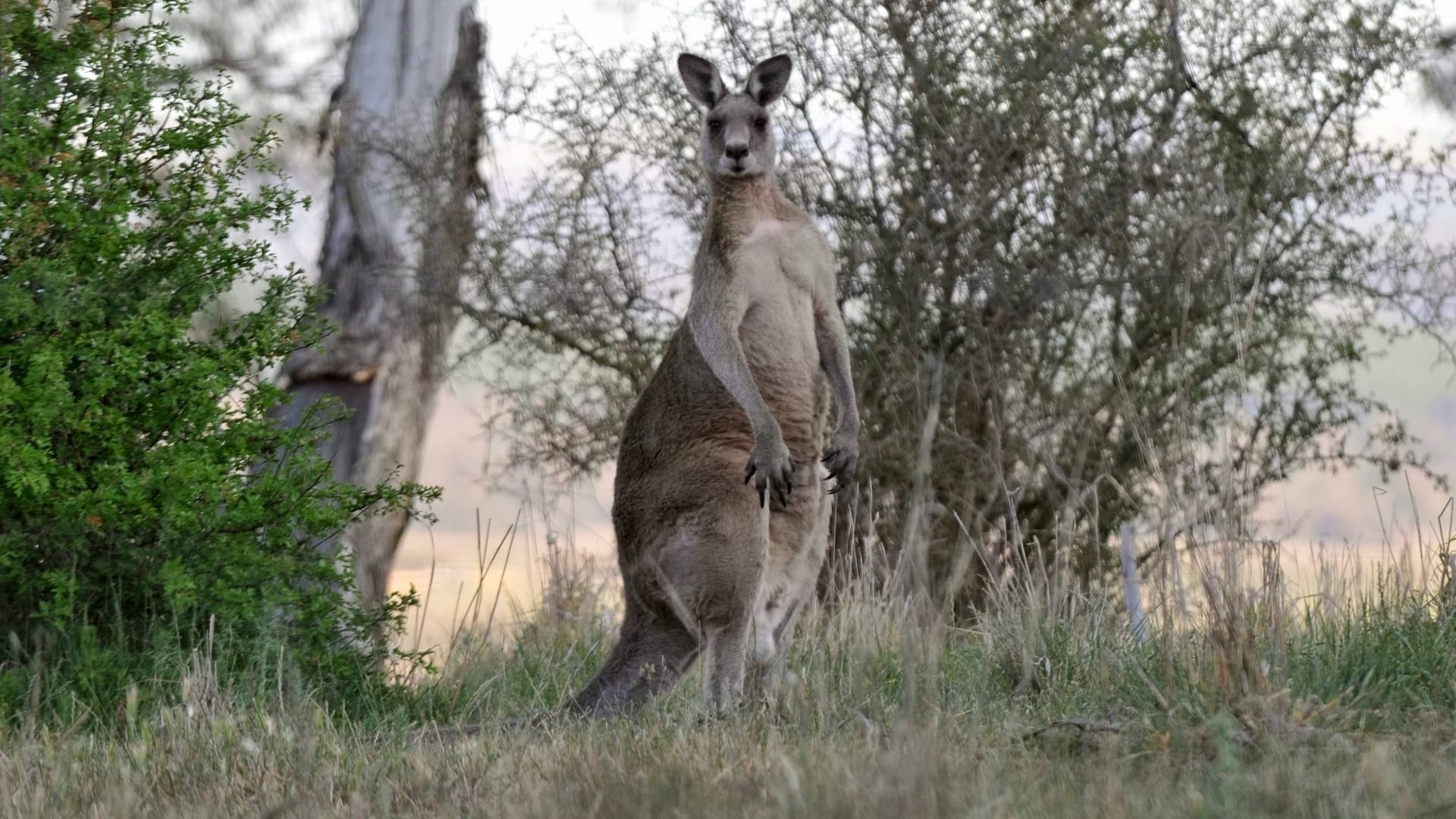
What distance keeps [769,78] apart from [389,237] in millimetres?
5772

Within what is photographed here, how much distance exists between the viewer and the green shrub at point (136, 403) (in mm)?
6223

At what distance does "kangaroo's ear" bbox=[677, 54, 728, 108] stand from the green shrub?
1.88m

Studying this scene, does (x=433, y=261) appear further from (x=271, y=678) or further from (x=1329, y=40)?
(x=1329, y=40)

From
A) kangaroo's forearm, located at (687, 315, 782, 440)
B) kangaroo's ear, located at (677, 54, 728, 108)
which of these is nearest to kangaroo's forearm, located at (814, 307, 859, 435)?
kangaroo's forearm, located at (687, 315, 782, 440)

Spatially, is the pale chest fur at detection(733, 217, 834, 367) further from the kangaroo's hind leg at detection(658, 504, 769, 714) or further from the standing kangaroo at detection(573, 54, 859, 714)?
the kangaroo's hind leg at detection(658, 504, 769, 714)

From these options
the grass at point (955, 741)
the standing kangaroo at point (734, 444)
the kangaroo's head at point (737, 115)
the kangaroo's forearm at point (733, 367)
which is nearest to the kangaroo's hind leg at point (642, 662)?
the standing kangaroo at point (734, 444)

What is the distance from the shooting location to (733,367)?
238 inches

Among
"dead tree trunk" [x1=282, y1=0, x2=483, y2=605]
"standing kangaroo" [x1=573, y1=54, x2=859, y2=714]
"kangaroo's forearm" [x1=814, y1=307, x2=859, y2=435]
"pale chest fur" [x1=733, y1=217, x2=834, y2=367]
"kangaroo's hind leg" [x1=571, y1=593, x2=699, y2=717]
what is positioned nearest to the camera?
"standing kangaroo" [x1=573, y1=54, x2=859, y2=714]

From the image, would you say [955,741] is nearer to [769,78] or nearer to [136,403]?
[769,78]

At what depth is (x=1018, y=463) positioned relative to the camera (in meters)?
10.5

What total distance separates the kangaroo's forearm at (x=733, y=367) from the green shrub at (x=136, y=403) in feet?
5.41

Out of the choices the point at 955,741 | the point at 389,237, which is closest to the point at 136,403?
the point at 955,741

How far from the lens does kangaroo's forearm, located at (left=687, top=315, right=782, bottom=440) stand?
583 cm

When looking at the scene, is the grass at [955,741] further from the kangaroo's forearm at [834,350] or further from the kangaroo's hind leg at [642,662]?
the kangaroo's forearm at [834,350]
